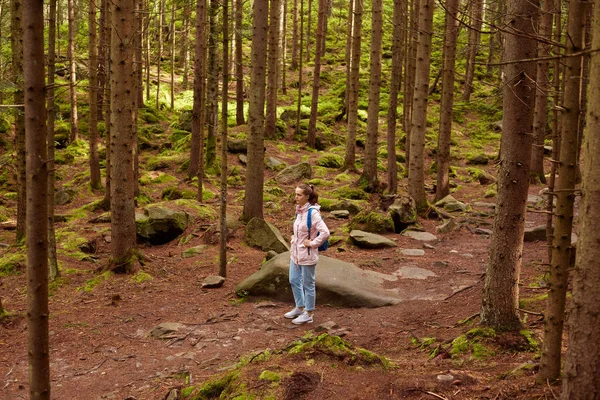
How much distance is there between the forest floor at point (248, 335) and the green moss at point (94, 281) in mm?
26

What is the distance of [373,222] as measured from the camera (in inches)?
488

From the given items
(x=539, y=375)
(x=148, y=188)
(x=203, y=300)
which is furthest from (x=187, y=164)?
(x=539, y=375)

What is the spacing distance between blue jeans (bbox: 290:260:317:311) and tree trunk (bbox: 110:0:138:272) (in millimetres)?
3725

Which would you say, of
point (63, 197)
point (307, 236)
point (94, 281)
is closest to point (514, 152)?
point (307, 236)

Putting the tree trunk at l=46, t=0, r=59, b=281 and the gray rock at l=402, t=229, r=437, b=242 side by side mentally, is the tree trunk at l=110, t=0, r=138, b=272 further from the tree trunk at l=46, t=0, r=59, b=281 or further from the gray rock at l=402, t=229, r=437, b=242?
the gray rock at l=402, t=229, r=437, b=242

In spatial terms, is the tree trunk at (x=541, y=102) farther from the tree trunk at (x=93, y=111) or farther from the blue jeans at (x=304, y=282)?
the tree trunk at (x=93, y=111)

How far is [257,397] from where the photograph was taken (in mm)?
4074

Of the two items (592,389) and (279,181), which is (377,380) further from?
(279,181)

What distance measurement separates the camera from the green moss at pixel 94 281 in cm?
890

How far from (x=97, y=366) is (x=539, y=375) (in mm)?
4928

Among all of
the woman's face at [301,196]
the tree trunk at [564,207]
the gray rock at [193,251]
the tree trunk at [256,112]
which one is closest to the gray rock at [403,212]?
the tree trunk at [256,112]

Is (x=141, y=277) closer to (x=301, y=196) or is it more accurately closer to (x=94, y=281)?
(x=94, y=281)

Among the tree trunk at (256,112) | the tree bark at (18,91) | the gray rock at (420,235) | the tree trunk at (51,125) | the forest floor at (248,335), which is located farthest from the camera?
the gray rock at (420,235)

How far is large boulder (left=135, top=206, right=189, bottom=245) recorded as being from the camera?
11516mm
